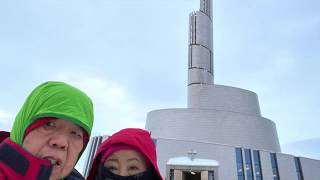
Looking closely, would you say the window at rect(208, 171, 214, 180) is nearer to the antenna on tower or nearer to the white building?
the white building

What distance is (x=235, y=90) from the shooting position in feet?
150

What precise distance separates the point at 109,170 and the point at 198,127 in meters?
40.2

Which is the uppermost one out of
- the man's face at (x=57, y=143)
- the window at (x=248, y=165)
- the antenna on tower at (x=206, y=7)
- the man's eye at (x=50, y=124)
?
the antenna on tower at (x=206, y=7)

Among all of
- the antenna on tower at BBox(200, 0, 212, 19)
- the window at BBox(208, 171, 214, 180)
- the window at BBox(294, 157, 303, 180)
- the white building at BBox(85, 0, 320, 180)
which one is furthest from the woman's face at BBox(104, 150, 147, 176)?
the antenna on tower at BBox(200, 0, 212, 19)

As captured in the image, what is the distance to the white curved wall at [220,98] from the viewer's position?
44469 mm

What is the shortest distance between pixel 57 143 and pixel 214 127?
137ft

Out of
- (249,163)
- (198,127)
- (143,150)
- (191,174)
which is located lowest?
(143,150)

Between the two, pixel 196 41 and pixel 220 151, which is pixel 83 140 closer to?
pixel 220 151

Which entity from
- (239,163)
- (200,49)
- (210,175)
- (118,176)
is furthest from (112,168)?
(200,49)

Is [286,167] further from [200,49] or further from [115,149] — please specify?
[115,149]

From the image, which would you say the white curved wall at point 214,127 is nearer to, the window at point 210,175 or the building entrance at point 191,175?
the building entrance at point 191,175

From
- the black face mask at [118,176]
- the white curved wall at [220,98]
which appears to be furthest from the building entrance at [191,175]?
the white curved wall at [220,98]

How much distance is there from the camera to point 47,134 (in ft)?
3.86

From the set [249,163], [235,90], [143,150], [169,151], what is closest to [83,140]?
[143,150]
